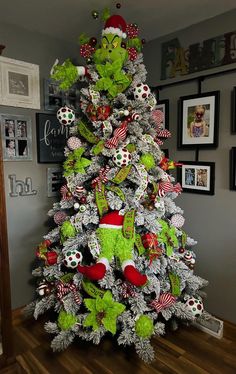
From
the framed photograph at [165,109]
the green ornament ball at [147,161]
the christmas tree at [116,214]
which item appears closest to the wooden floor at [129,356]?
the christmas tree at [116,214]

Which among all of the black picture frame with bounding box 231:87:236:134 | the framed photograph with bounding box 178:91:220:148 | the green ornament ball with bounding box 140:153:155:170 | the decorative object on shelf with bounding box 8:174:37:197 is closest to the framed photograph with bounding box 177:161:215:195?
the framed photograph with bounding box 178:91:220:148

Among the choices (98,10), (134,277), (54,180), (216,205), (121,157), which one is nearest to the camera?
(134,277)

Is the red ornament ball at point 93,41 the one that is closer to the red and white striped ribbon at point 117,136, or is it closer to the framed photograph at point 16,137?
the red and white striped ribbon at point 117,136

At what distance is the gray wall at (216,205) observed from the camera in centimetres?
191

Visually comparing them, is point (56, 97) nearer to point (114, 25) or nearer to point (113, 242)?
point (114, 25)

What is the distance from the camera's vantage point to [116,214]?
166 cm

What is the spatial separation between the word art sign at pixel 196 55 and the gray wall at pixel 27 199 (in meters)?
0.76

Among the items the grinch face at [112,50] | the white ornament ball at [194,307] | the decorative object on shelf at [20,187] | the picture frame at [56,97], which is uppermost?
the grinch face at [112,50]

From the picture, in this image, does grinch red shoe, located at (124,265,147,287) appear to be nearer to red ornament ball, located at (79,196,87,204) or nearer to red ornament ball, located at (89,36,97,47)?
red ornament ball, located at (79,196,87,204)

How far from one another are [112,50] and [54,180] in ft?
3.58

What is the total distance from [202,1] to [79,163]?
4.06 feet

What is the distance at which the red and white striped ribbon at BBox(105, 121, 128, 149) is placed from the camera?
161cm

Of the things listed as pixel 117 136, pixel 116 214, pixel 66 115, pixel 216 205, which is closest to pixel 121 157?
pixel 117 136

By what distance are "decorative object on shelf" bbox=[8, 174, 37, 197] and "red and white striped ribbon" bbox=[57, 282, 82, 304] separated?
0.75m
